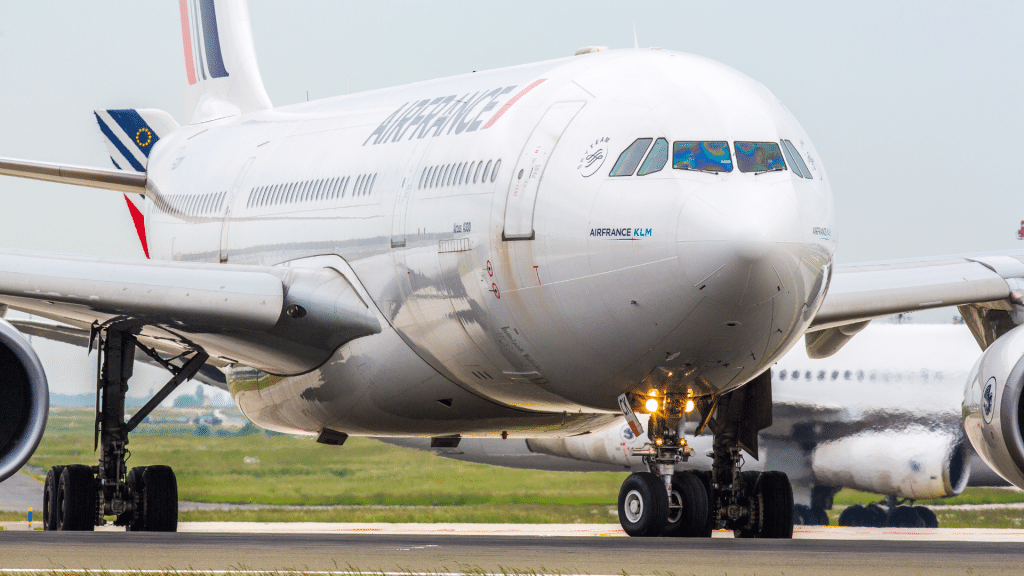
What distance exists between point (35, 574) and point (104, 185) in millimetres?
12047

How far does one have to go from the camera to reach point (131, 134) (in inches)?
859

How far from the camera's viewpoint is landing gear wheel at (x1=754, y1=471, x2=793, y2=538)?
539 inches

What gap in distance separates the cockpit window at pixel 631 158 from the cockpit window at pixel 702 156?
22 cm

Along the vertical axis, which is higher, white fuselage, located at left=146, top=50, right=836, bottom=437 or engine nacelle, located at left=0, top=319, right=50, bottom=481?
white fuselage, located at left=146, top=50, right=836, bottom=437

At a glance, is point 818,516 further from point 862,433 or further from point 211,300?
point 211,300

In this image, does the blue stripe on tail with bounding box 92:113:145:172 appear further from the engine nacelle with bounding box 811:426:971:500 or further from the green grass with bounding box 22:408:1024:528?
the engine nacelle with bounding box 811:426:971:500

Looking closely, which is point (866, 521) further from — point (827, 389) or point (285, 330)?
point (285, 330)

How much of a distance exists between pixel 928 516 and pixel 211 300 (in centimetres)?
1719

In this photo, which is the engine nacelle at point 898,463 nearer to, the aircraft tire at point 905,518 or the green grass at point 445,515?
the aircraft tire at point 905,518

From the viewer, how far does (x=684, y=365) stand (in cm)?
1080

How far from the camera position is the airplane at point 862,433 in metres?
24.5

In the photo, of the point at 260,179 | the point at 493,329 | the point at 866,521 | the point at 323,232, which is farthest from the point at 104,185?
the point at 866,521

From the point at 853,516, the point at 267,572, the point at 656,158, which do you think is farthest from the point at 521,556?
the point at 853,516

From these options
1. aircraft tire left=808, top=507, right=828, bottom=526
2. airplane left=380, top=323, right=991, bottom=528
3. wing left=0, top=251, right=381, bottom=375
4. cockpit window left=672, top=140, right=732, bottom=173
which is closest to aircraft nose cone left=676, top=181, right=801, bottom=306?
cockpit window left=672, top=140, right=732, bottom=173
